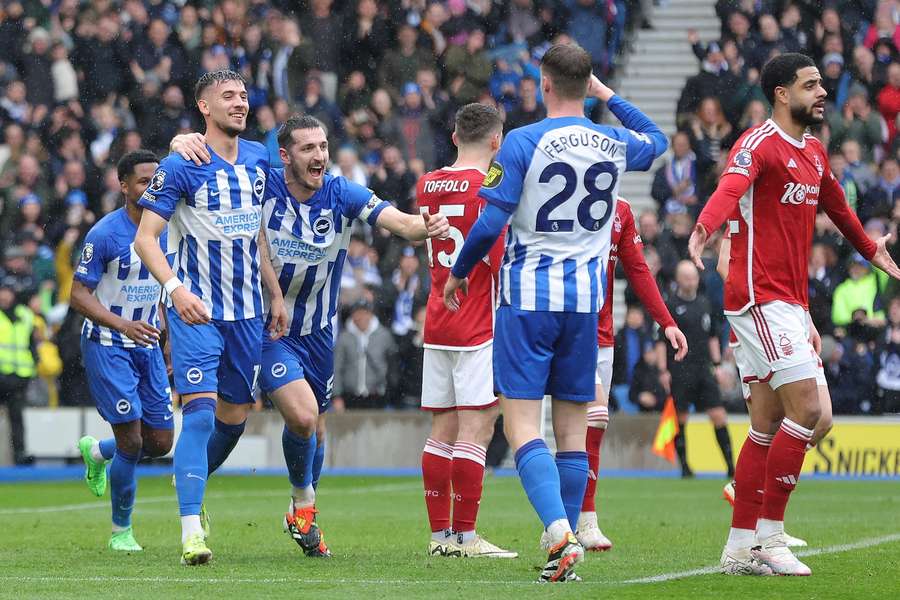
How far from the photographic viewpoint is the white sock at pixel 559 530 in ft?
24.2

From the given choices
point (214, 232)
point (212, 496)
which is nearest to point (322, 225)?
point (214, 232)

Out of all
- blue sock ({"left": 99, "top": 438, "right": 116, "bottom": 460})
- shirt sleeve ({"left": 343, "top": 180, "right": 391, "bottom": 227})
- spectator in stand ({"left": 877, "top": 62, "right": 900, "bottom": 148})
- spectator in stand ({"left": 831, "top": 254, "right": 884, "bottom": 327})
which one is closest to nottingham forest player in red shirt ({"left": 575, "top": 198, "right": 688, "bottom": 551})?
shirt sleeve ({"left": 343, "top": 180, "right": 391, "bottom": 227})

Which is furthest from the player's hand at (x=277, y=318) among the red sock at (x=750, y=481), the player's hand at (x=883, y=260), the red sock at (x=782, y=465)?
the player's hand at (x=883, y=260)

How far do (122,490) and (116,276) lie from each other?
134 cm

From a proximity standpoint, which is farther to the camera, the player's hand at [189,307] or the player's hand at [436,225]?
the player's hand at [436,225]

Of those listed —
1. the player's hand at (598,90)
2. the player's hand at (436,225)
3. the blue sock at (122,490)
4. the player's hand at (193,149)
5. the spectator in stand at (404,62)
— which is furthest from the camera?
the spectator in stand at (404,62)

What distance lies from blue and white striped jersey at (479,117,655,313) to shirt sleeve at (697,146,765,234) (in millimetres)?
434

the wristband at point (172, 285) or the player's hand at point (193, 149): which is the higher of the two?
the player's hand at point (193, 149)

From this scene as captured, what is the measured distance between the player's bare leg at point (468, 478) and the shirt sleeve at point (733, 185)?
2.20 m

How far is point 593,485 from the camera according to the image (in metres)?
10.1

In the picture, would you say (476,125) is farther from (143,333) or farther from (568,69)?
(143,333)

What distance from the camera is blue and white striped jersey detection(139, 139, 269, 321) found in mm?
8648

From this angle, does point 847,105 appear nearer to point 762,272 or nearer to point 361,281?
point 361,281

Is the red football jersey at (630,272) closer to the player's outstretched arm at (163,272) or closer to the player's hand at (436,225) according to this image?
the player's hand at (436,225)
